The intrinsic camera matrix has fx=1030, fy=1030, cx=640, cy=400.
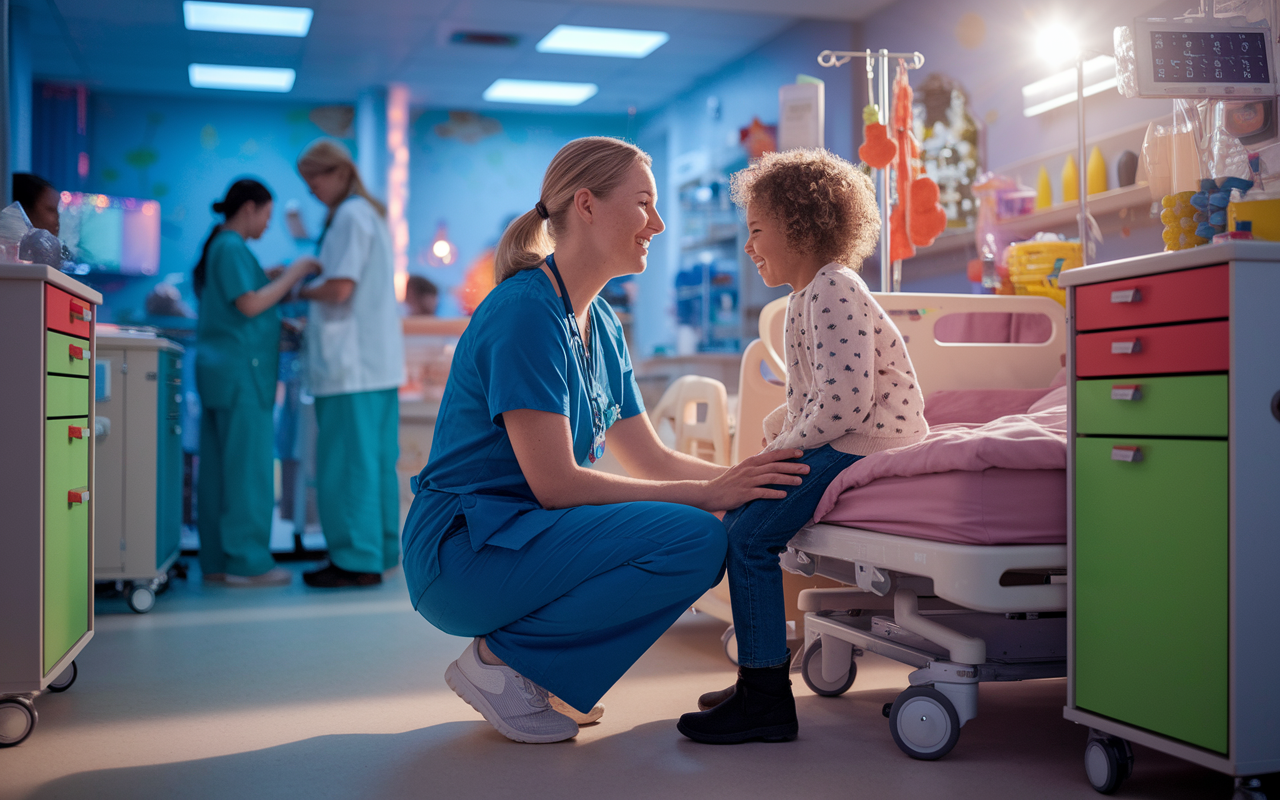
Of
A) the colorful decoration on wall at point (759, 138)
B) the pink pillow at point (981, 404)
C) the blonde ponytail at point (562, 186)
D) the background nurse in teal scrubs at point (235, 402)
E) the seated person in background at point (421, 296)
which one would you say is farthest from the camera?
the seated person in background at point (421, 296)

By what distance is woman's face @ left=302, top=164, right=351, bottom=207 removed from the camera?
3832mm

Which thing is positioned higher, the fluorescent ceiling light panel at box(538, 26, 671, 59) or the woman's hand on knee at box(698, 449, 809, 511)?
the fluorescent ceiling light panel at box(538, 26, 671, 59)

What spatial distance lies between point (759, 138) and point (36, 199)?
4.12 m

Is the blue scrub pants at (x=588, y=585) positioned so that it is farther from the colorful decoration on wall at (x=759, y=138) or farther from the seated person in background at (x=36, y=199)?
the colorful decoration on wall at (x=759, y=138)

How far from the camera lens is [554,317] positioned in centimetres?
176

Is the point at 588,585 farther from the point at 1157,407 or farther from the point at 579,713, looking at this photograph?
the point at 1157,407

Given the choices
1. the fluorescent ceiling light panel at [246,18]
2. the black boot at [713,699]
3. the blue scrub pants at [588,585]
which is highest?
the fluorescent ceiling light panel at [246,18]

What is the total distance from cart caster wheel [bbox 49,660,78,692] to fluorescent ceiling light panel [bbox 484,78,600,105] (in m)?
5.96

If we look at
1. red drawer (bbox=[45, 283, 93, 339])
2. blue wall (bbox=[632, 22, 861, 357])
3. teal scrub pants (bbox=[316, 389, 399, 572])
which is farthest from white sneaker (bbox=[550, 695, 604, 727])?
blue wall (bbox=[632, 22, 861, 357])

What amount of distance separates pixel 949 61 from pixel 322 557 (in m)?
3.74

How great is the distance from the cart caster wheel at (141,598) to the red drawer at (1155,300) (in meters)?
2.87

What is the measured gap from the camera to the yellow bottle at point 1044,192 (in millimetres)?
3986

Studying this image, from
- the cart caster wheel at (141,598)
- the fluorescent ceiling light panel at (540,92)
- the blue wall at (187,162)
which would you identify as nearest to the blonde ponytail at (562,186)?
the cart caster wheel at (141,598)

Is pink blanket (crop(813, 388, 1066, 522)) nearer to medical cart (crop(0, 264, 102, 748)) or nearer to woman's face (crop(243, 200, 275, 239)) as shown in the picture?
medical cart (crop(0, 264, 102, 748))
